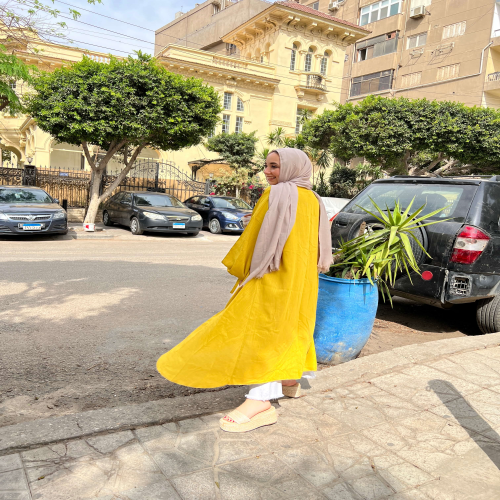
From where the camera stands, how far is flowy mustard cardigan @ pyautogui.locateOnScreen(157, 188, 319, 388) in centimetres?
285

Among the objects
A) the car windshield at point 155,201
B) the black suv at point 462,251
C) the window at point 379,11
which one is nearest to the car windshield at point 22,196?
the car windshield at point 155,201

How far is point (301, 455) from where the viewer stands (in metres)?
2.58

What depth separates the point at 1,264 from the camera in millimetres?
8477

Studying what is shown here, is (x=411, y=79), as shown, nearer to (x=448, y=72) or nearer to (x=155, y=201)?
(x=448, y=72)

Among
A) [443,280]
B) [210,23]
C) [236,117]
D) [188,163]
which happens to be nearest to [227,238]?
[443,280]

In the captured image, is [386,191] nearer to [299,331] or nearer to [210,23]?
[299,331]

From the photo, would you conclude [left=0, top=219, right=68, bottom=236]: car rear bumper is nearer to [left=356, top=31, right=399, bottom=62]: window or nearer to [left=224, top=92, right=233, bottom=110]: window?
[left=224, top=92, right=233, bottom=110]: window

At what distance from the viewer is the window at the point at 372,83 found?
40.3 metres

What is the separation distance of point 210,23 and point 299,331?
1963 inches

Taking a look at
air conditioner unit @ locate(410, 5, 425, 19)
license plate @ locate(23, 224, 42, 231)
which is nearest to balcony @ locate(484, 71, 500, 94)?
air conditioner unit @ locate(410, 5, 425, 19)

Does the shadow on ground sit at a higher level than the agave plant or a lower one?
lower

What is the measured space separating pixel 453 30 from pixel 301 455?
40142mm

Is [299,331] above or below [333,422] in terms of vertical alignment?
above

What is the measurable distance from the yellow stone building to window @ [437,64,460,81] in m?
6.78
